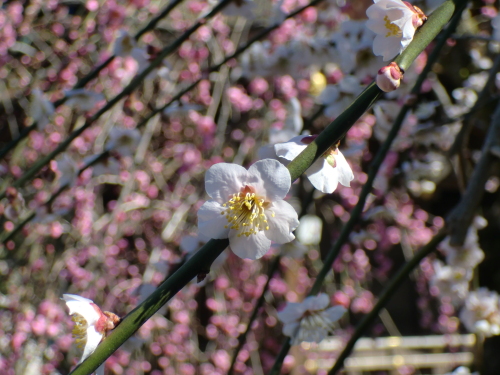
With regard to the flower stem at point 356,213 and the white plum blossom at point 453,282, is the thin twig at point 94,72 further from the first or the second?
the white plum blossom at point 453,282

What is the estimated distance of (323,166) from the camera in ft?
1.84

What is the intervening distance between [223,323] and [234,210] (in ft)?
7.96

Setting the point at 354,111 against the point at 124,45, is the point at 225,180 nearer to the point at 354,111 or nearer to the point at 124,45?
the point at 354,111

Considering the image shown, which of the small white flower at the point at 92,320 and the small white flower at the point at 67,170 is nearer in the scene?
the small white flower at the point at 92,320

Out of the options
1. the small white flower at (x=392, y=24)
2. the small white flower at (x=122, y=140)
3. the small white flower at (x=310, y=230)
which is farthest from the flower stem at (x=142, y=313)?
the small white flower at (x=310, y=230)

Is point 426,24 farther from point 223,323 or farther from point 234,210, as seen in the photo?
point 223,323

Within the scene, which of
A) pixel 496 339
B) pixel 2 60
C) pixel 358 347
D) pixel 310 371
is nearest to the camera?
pixel 496 339

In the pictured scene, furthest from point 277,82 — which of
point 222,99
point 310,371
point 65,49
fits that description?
point 310,371

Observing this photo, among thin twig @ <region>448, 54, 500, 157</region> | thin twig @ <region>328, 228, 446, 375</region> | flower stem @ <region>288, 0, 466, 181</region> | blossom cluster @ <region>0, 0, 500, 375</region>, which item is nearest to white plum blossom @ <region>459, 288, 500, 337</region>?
blossom cluster @ <region>0, 0, 500, 375</region>

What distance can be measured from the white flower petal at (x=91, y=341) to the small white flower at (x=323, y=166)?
0.28 metres

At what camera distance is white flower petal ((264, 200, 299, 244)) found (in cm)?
56

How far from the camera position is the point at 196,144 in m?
2.90

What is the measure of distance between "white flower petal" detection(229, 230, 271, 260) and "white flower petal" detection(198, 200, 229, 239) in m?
0.02

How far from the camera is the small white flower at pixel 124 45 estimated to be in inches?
45.9
